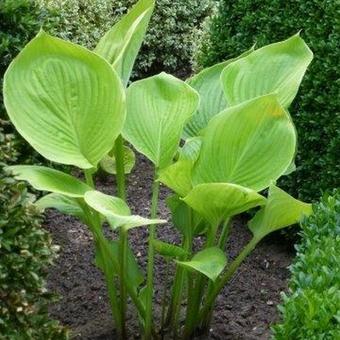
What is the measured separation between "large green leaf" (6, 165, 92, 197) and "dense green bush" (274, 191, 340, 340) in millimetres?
797

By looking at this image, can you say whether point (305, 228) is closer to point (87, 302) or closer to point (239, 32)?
point (87, 302)

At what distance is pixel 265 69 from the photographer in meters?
3.02

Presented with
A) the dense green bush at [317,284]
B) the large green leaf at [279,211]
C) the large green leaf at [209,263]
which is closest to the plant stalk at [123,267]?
the large green leaf at [209,263]

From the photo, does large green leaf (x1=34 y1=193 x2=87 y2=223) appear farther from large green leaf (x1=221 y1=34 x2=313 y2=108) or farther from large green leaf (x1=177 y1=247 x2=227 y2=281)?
large green leaf (x1=221 y1=34 x2=313 y2=108)

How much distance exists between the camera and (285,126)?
269 centimetres

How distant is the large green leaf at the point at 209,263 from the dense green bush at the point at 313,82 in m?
1.23

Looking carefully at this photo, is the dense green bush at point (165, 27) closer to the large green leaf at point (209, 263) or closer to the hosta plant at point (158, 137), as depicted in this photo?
the hosta plant at point (158, 137)

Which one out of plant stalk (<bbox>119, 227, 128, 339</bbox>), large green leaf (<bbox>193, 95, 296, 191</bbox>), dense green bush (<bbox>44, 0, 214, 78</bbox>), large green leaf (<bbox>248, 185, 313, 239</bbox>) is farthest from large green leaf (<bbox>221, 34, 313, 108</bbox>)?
dense green bush (<bbox>44, 0, 214, 78</bbox>)

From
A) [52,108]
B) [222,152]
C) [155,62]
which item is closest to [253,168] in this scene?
[222,152]

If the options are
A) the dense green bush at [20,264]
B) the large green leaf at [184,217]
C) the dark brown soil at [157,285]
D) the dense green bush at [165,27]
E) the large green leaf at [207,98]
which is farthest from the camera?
the dense green bush at [165,27]

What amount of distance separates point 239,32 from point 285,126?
1854 mm

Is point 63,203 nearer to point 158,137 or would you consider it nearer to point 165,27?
point 158,137

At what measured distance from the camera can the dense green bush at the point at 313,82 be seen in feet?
12.5

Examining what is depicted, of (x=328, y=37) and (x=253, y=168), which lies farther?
(x=328, y=37)
